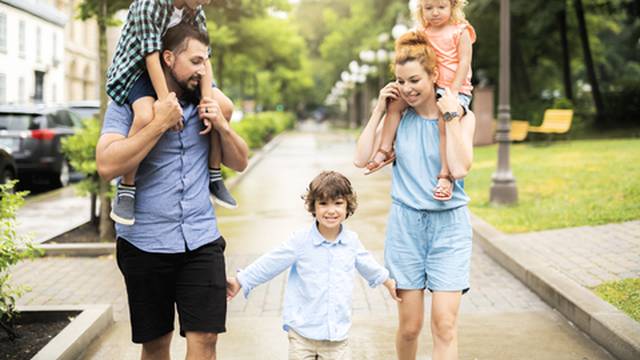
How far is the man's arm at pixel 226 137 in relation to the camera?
320 centimetres

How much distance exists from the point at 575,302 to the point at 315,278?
9.82 feet

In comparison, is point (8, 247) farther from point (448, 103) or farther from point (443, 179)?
point (448, 103)

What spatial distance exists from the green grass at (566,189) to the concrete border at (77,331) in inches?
214

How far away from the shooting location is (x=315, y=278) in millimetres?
3666

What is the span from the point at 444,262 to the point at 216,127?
1.33m

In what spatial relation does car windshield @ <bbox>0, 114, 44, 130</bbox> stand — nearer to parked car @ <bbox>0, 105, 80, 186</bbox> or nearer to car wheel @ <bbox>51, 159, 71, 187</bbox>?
parked car @ <bbox>0, 105, 80, 186</bbox>

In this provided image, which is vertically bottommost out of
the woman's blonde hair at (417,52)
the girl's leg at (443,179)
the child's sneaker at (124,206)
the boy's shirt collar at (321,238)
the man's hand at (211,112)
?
the boy's shirt collar at (321,238)

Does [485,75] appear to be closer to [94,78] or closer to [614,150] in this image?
[94,78]

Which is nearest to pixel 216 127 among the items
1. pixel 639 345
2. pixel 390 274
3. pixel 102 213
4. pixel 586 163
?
pixel 390 274

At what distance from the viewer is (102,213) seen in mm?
9406

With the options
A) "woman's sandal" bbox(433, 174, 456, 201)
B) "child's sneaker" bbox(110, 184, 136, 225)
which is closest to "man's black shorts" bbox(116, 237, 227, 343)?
"child's sneaker" bbox(110, 184, 136, 225)

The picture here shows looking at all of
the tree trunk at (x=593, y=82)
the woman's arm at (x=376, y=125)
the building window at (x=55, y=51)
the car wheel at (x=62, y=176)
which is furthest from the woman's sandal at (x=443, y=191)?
the tree trunk at (x=593, y=82)

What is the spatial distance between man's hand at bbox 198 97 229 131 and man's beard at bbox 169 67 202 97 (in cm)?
9

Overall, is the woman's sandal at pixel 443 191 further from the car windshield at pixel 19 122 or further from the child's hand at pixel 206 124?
the car windshield at pixel 19 122
